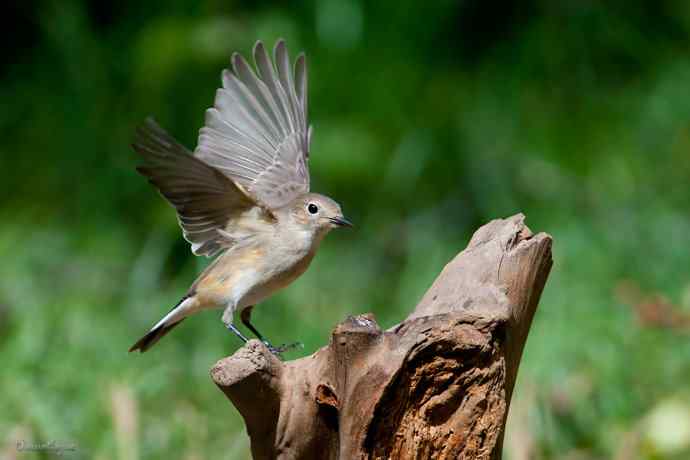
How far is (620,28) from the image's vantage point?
740 centimetres

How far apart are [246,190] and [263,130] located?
49cm

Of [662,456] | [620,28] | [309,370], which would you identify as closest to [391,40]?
[620,28]

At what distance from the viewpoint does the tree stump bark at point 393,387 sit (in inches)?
96.3

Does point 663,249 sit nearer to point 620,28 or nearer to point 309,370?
point 620,28

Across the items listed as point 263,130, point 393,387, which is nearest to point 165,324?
point 263,130

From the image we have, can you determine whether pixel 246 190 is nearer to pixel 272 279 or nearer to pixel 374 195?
pixel 272 279

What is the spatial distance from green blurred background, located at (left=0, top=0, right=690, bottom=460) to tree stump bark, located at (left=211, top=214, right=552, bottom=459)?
1.42 meters

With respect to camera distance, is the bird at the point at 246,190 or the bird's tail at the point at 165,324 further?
the bird's tail at the point at 165,324

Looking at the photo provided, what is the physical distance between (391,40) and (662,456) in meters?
3.65

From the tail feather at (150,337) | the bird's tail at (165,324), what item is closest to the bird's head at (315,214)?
the bird's tail at (165,324)

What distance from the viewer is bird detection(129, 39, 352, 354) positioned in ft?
11.1

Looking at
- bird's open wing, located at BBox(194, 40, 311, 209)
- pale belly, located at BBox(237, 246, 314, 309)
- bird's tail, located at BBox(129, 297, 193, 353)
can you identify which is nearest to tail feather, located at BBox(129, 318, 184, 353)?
bird's tail, located at BBox(129, 297, 193, 353)

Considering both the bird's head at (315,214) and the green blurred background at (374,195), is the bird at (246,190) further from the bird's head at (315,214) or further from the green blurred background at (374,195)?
the green blurred background at (374,195)

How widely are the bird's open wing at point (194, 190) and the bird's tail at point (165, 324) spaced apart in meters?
0.19
